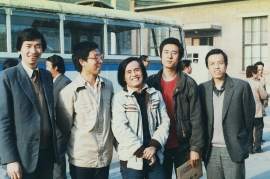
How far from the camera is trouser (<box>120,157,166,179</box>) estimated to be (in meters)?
3.23

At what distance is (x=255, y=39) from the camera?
2180 centimetres

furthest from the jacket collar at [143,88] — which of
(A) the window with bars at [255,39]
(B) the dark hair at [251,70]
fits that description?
(A) the window with bars at [255,39]

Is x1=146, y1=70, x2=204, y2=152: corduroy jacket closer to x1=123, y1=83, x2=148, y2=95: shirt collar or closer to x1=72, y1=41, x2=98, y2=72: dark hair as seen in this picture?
x1=123, y1=83, x2=148, y2=95: shirt collar

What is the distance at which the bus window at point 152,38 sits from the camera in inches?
431

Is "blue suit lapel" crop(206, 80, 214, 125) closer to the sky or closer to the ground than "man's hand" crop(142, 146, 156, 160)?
closer to the sky

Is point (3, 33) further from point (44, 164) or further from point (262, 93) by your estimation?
point (44, 164)

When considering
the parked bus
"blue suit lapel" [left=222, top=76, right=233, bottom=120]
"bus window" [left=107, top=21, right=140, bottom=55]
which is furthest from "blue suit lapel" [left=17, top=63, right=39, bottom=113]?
"bus window" [left=107, top=21, right=140, bottom=55]

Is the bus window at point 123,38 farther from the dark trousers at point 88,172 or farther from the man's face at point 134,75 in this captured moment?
the dark trousers at point 88,172

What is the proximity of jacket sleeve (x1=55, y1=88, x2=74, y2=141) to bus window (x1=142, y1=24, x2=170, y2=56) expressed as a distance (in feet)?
25.2

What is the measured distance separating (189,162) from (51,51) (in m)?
5.98

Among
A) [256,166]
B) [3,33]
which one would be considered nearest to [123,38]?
[3,33]

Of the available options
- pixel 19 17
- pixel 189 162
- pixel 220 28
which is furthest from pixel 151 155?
pixel 220 28

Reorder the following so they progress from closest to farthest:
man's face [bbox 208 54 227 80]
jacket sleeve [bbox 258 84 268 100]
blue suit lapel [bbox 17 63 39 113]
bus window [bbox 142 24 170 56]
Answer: blue suit lapel [bbox 17 63 39 113]
man's face [bbox 208 54 227 80]
jacket sleeve [bbox 258 84 268 100]
bus window [bbox 142 24 170 56]

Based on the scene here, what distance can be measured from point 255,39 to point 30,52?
20.3 metres
